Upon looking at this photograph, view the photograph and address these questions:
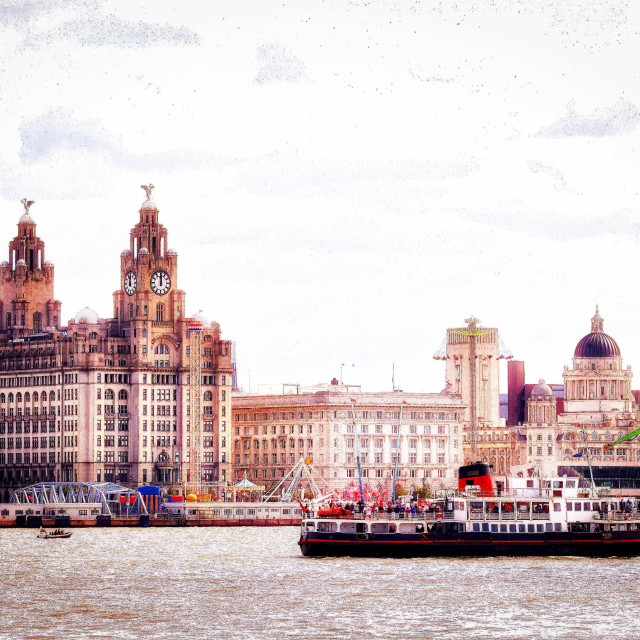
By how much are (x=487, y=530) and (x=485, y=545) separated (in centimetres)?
116

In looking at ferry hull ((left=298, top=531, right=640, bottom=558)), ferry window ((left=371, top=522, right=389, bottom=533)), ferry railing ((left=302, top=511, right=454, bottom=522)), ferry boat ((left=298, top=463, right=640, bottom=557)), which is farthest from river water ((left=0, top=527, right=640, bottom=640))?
ferry railing ((left=302, top=511, right=454, bottom=522))

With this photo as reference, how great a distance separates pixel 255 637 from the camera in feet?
352

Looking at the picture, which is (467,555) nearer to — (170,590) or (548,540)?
(548,540)

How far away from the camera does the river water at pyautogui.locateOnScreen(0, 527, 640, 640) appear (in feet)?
364

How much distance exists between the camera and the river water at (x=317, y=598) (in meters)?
111

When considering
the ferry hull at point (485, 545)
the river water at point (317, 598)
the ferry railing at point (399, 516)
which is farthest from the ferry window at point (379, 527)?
the river water at point (317, 598)

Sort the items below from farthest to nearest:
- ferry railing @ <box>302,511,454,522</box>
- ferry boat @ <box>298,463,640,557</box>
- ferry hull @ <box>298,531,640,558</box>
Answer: ferry railing @ <box>302,511,454,522</box>, ferry boat @ <box>298,463,640,557</box>, ferry hull @ <box>298,531,640,558</box>

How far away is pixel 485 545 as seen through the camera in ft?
504

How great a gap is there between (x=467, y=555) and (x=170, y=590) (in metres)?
30.1

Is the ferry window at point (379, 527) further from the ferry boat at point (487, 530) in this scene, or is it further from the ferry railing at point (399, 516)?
the ferry railing at point (399, 516)

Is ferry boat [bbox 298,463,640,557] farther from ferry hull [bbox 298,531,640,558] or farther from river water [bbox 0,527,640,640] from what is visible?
river water [bbox 0,527,640,640]

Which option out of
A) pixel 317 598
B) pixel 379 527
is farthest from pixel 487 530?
pixel 317 598

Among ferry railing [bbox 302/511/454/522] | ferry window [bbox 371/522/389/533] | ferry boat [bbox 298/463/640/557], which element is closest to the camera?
ferry boat [bbox 298/463/640/557]

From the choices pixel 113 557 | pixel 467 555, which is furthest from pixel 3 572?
pixel 467 555
